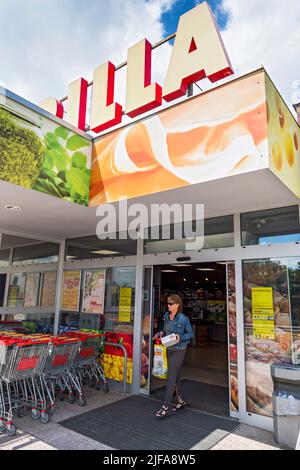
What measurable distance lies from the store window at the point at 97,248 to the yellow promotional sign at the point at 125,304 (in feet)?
2.34

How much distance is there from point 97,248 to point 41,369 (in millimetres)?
2816

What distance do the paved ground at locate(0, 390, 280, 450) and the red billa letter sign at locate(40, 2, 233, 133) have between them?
4343mm

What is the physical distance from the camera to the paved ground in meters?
3.36

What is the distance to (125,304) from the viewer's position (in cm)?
577

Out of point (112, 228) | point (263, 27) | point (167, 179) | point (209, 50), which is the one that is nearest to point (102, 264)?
point (112, 228)

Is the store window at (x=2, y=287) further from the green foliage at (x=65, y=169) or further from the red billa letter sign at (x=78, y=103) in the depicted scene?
the red billa letter sign at (x=78, y=103)

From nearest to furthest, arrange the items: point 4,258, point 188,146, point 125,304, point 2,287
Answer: point 188,146 < point 125,304 < point 2,287 < point 4,258

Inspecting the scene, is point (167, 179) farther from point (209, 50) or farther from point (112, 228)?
point (112, 228)

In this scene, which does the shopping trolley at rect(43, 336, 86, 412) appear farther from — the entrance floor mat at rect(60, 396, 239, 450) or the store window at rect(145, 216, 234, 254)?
the store window at rect(145, 216, 234, 254)

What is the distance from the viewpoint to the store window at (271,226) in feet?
13.7

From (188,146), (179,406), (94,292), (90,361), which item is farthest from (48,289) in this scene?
(188,146)

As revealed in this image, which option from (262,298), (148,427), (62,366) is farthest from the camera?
(62,366)

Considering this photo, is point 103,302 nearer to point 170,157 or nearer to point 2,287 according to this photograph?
point 2,287
